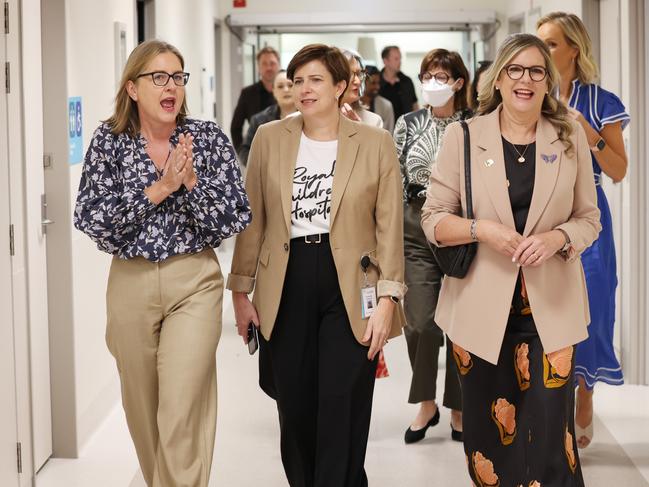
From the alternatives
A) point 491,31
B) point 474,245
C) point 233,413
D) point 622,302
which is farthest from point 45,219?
point 491,31

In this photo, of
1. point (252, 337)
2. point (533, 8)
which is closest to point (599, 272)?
point (252, 337)

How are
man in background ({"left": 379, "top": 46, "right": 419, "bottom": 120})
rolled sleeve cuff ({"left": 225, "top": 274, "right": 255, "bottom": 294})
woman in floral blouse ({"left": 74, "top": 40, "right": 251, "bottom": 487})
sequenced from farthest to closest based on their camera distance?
man in background ({"left": 379, "top": 46, "right": 419, "bottom": 120})
rolled sleeve cuff ({"left": 225, "top": 274, "right": 255, "bottom": 294})
woman in floral blouse ({"left": 74, "top": 40, "right": 251, "bottom": 487})

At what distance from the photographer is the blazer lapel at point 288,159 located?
3.75 m

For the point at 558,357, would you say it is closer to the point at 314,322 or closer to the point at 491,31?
the point at 314,322

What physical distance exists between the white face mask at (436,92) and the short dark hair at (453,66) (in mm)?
76

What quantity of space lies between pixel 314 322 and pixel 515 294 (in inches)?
26.4

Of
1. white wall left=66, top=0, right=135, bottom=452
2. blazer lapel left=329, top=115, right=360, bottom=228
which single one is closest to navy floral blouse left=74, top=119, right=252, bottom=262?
blazer lapel left=329, top=115, right=360, bottom=228

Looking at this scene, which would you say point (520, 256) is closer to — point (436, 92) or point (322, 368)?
point (322, 368)

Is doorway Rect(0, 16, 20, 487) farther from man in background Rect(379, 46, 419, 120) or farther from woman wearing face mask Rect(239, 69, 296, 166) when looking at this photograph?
man in background Rect(379, 46, 419, 120)

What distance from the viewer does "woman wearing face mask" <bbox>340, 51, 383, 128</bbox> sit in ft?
16.7

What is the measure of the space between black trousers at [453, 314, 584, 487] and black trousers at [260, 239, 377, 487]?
1.20ft

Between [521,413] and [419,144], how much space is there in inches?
67.9

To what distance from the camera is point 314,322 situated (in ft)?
12.6

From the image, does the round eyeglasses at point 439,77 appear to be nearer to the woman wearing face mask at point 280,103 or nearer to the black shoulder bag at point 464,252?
the black shoulder bag at point 464,252
